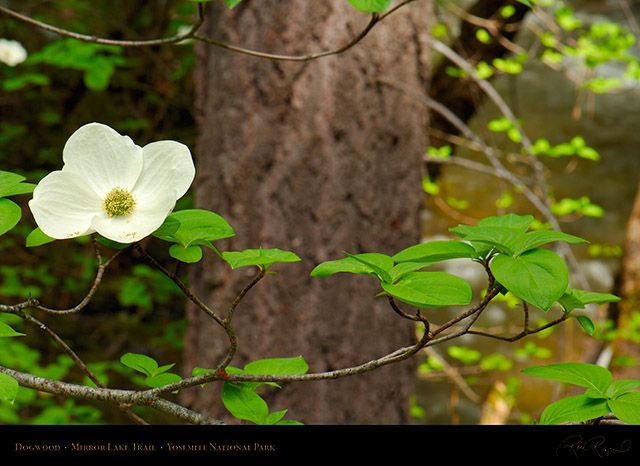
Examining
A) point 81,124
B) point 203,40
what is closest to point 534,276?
point 203,40

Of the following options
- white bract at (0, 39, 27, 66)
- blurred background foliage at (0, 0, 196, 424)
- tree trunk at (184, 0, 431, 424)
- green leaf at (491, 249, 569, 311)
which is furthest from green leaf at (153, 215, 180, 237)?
white bract at (0, 39, 27, 66)

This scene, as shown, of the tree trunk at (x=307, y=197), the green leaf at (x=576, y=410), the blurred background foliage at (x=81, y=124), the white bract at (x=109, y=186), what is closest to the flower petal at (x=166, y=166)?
the white bract at (x=109, y=186)

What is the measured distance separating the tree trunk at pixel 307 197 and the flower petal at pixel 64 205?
0.83 metres

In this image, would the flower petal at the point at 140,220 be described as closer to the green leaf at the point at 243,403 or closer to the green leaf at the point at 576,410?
the green leaf at the point at 243,403

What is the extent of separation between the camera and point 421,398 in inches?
147

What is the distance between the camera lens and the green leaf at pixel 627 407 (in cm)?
38

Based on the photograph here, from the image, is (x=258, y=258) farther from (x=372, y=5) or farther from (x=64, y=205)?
(x=372, y=5)
